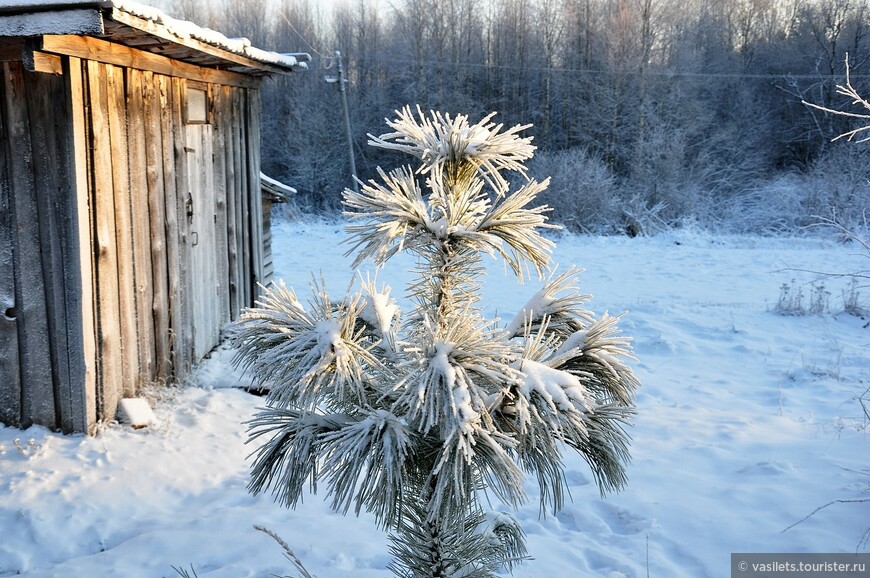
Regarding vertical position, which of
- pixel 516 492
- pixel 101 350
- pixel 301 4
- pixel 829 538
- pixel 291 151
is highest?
pixel 301 4

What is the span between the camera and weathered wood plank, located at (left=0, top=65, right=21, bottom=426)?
4.50 meters

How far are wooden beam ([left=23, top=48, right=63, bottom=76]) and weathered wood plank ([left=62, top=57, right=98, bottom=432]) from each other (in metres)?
0.06

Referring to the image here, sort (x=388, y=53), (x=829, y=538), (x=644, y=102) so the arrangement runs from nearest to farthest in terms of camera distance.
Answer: (x=829, y=538) < (x=644, y=102) < (x=388, y=53)

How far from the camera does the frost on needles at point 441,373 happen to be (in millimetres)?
1328

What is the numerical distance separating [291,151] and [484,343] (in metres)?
27.5

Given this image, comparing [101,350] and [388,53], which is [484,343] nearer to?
[101,350]

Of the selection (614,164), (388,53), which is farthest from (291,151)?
(614,164)

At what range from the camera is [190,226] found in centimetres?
596

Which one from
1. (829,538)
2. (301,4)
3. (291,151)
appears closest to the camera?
(829,538)

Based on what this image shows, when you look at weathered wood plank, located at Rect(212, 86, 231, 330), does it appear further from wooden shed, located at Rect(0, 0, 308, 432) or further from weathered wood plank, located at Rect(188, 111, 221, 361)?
wooden shed, located at Rect(0, 0, 308, 432)

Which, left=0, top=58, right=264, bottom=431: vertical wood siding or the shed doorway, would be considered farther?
the shed doorway

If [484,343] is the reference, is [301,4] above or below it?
above

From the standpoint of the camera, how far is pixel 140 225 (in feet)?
16.9

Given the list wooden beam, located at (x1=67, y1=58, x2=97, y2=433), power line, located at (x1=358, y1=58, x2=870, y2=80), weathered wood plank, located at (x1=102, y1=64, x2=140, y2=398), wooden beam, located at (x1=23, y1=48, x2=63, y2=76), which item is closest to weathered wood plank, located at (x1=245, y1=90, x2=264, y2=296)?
weathered wood plank, located at (x1=102, y1=64, x2=140, y2=398)
